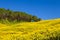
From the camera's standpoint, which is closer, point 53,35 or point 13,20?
point 53,35

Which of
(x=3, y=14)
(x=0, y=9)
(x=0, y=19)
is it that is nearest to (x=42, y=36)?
(x=0, y=19)

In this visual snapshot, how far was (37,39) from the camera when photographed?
20984 millimetres

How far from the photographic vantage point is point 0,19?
11800 cm

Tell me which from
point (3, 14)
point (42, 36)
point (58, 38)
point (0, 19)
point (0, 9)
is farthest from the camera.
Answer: point (0, 9)

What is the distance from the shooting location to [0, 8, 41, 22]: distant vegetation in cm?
12418

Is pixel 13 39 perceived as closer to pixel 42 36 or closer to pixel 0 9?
pixel 42 36

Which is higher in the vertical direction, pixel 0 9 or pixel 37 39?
pixel 0 9

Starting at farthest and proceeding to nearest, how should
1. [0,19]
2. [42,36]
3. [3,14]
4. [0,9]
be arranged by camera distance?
[0,9] < [3,14] < [0,19] < [42,36]

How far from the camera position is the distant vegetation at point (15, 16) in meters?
124

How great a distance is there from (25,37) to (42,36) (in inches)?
65.0

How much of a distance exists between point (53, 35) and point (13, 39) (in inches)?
146

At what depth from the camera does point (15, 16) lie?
424 ft

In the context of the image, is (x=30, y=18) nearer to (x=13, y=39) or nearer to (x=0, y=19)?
(x=0, y=19)

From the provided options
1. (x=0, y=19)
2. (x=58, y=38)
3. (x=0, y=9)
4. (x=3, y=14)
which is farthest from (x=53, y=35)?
(x=0, y=9)
